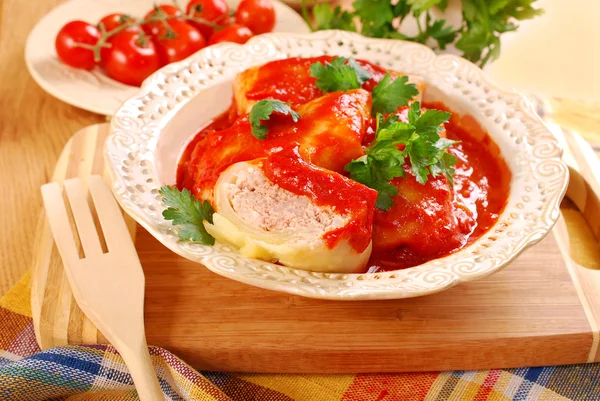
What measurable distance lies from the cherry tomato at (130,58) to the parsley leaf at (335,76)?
1.67 meters

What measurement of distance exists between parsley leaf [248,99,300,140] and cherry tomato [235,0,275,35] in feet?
7.44

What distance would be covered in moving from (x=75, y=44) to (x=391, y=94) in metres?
2.38

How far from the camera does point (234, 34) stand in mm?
4977

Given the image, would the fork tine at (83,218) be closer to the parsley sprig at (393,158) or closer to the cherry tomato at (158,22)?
the parsley sprig at (393,158)

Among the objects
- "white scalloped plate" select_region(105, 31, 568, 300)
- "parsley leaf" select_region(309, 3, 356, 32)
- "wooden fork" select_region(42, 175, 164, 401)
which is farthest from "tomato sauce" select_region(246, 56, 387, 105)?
"parsley leaf" select_region(309, 3, 356, 32)

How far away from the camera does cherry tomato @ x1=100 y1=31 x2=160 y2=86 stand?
15.4ft

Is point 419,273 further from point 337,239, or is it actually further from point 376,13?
point 376,13

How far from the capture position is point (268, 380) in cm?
292

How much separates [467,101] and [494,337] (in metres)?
1.40

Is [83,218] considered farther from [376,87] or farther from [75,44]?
[75,44]

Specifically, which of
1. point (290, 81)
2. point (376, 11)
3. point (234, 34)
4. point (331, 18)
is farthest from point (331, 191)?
point (234, 34)

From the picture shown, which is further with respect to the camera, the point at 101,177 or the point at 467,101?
the point at 467,101

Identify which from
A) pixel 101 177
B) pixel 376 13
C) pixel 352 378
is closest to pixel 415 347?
pixel 352 378

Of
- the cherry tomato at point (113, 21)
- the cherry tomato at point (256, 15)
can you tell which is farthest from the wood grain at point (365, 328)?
the cherry tomato at point (256, 15)
